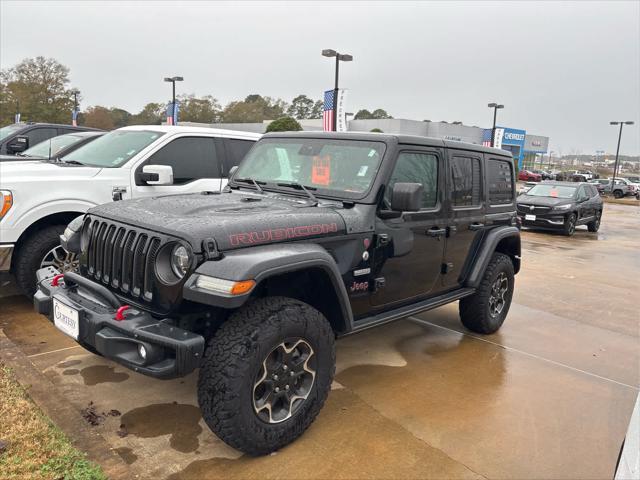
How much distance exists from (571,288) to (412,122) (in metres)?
48.6

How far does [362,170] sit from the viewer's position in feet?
12.1

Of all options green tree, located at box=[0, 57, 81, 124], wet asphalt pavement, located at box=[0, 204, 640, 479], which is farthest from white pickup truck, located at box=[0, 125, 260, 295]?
green tree, located at box=[0, 57, 81, 124]

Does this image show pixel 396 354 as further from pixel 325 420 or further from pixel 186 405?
pixel 186 405

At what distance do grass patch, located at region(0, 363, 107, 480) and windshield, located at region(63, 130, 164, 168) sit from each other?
2863 millimetres

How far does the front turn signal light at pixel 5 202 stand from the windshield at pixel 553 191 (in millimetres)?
14114

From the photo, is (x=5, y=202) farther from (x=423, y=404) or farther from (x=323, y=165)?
(x=423, y=404)

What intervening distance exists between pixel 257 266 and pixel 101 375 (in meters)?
1.91

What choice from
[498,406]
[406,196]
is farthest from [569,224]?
[406,196]

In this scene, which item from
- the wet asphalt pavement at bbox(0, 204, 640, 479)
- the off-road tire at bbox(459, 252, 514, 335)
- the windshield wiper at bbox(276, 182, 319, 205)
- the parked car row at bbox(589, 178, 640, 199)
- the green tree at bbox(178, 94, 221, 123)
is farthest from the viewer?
the green tree at bbox(178, 94, 221, 123)

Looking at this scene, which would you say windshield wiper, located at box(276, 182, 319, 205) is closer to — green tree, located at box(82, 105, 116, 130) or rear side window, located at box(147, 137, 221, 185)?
rear side window, located at box(147, 137, 221, 185)

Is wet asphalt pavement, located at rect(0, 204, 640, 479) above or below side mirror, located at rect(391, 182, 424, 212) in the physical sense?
below

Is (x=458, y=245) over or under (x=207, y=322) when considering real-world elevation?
over

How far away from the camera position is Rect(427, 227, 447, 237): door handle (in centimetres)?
406

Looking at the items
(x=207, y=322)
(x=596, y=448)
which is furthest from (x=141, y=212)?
(x=596, y=448)
